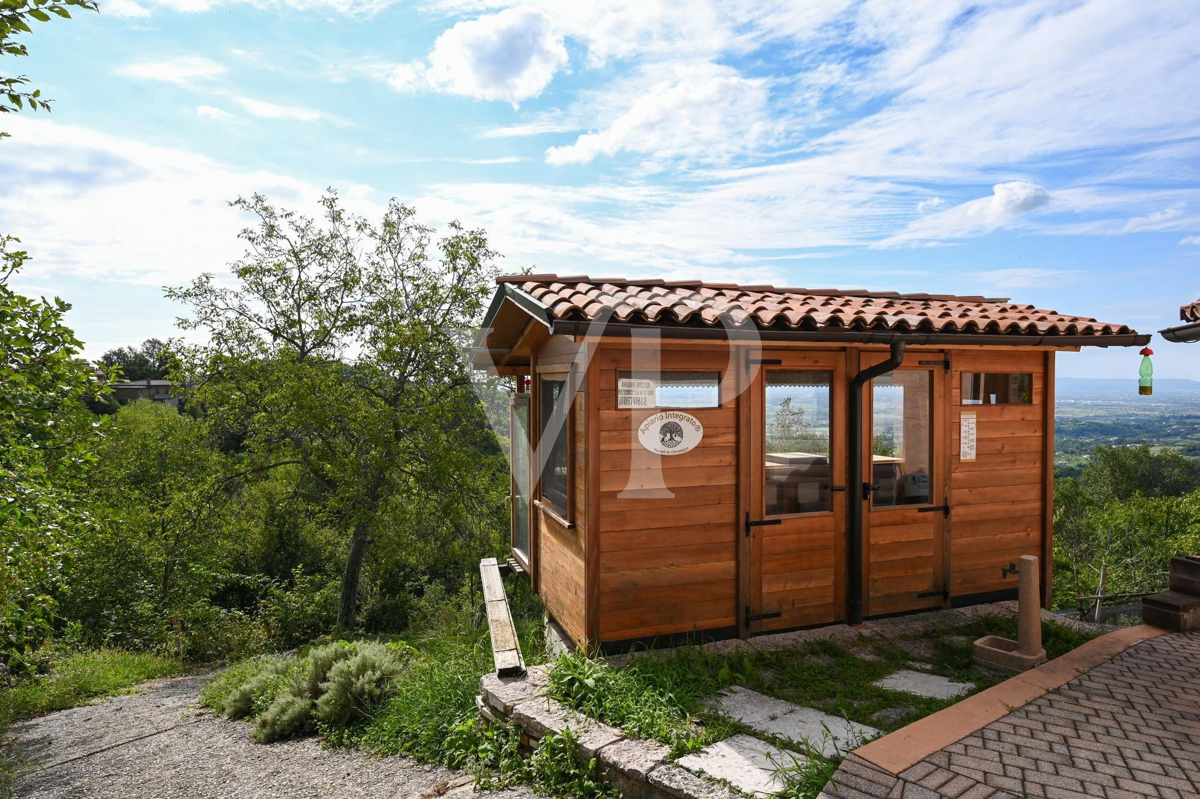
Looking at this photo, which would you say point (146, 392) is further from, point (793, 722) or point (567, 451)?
point (793, 722)

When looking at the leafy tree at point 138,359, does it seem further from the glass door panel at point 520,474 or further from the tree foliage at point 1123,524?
the tree foliage at point 1123,524

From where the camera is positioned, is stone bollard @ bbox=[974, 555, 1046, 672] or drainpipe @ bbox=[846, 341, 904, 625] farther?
drainpipe @ bbox=[846, 341, 904, 625]

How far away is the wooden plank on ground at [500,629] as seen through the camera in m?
5.07

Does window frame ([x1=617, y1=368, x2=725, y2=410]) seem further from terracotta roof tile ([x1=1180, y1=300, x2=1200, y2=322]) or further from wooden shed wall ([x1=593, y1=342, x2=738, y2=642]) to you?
terracotta roof tile ([x1=1180, y1=300, x2=1200, y2=322])

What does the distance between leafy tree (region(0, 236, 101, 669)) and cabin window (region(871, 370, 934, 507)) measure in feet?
22.9

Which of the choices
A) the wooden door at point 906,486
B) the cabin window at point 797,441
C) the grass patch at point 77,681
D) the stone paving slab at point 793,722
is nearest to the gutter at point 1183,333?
the wooden door at point 906,486

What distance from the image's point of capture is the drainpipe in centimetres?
586

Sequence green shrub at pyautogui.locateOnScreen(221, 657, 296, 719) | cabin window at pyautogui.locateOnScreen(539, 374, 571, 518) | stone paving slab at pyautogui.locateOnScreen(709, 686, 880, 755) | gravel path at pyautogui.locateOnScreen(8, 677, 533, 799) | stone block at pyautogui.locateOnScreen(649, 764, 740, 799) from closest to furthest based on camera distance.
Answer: stone block at pyautogui.locateOnScreen(649, 764, 740, 799) → stone paving slab at pyautogui.locateOnScreen(709, 686, 880, 755) → gravel path at pyautogui.locateOnScreen(8, 677, 533, 799) → cabin window at pyautogui.locateOnScreen(539, 374, 571, 518) → green shrub at pyautogui.locateOnScreen(221, 657, 296, 719)

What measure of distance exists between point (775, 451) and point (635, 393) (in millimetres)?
1393

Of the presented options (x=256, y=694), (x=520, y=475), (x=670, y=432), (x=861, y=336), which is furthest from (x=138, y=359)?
(x=861, y=336)

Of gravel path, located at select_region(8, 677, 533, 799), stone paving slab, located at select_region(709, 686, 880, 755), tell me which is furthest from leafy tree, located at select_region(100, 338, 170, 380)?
stone paving slab, located at select_region(709, 686, 880, 755)

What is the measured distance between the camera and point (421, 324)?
14.3 metres

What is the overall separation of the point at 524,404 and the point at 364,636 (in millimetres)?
8861

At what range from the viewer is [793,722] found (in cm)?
417
